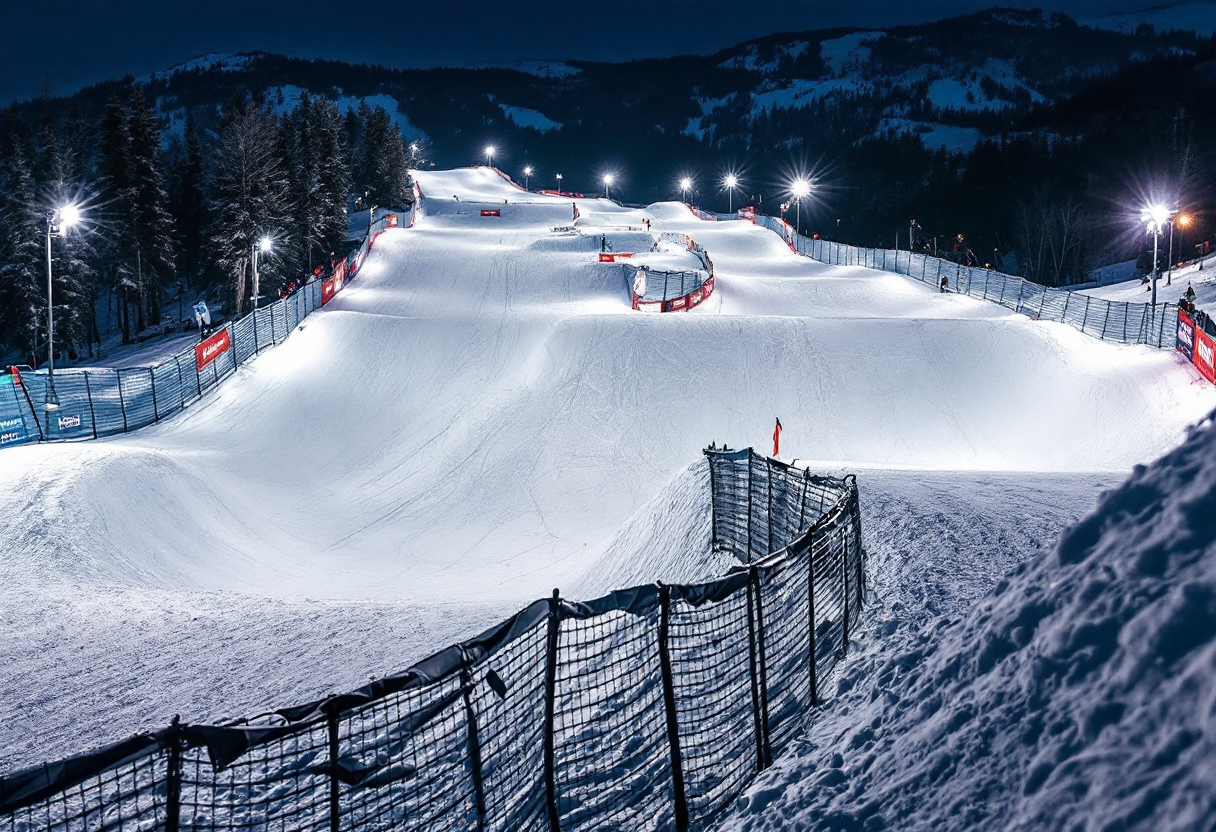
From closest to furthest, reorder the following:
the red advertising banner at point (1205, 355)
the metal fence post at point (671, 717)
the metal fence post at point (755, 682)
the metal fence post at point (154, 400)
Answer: the metal fence post at point (671, 717), the metal fence post at point (755, 682), the red advertising banner at point (1205, 355), the metal fence post at point (154, 400)

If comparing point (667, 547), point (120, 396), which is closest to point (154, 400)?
point (120, 396)

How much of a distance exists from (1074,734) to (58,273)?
170 ft

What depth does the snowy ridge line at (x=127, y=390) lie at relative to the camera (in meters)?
18.1

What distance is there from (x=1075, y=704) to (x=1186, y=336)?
22463 millimetres

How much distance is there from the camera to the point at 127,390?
2080cm

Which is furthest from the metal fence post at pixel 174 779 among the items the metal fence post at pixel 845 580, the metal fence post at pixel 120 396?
the metal fence post at pixel 120 396

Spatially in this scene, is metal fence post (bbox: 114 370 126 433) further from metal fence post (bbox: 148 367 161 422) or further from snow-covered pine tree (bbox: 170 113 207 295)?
snow-covered pine tree (bbox: 170 113 207 295)

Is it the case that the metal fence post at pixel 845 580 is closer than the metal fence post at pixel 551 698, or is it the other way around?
the metal fence post at pixel 551 698

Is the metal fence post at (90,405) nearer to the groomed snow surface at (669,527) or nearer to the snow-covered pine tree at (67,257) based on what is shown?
the groomed snow surface at (669,527)

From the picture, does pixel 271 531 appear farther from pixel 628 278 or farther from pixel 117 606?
pixel 628 278

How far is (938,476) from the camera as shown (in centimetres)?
1230

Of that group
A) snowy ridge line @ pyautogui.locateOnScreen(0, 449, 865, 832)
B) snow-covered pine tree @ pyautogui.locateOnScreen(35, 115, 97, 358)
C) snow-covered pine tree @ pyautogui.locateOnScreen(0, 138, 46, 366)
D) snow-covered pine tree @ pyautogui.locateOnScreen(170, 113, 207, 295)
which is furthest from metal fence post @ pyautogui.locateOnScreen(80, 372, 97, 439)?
snow-covered pine tree @ pyautogui.locateOnScreen(170, 113, 207, 295)

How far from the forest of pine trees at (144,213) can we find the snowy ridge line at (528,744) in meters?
38.3

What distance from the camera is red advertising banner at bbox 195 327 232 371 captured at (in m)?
23.2
